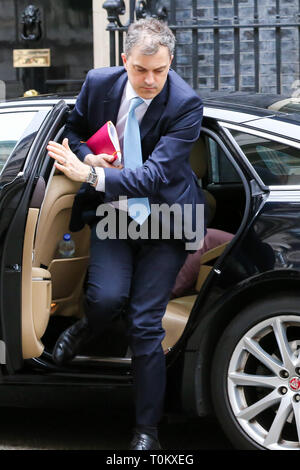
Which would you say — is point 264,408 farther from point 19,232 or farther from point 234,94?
point 234,94

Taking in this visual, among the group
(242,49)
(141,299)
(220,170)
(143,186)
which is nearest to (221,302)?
(141,299)

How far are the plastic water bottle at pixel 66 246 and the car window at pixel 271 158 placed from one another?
95 cm

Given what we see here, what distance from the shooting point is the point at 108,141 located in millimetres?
3717

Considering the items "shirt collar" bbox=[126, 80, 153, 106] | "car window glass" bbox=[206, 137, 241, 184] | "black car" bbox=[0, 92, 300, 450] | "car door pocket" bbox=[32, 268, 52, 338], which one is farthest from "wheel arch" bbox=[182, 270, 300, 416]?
"car window glass" bbox=[206, 137, 241, 184]

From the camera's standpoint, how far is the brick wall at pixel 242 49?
8.36 meters

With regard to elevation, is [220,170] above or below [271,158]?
below

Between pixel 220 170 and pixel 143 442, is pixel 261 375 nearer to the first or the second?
pixel 143 442

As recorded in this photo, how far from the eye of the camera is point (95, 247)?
12.7ft

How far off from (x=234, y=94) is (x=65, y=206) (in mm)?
944

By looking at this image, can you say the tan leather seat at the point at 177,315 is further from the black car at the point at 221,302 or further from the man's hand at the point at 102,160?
the man's hand at the point at 102,160

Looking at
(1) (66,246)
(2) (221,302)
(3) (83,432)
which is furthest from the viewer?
(3) (83,432)

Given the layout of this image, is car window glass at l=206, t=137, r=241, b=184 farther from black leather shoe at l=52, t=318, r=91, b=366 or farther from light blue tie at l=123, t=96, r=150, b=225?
black leather shoe at l=52, t=318, r=91, b=366

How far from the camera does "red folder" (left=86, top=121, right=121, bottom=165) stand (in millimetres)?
3707

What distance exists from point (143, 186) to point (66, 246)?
83 centimetres
